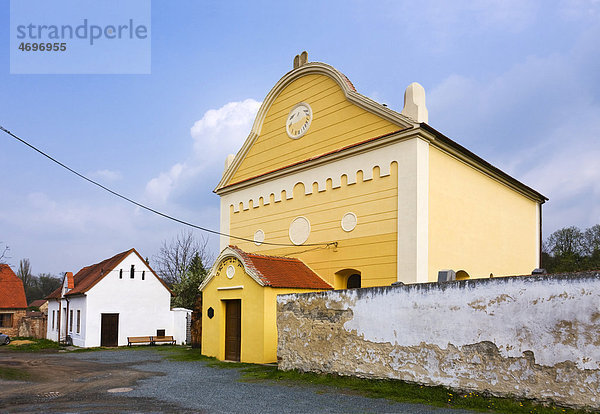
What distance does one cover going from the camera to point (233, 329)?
1728 cm

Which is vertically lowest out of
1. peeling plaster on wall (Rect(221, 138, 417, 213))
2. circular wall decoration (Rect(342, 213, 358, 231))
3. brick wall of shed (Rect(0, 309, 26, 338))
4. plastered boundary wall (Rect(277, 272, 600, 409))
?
brick wall of shed (Rect(0, 309, 26, 338))

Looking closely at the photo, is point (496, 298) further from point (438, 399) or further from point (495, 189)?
point (495, 189)

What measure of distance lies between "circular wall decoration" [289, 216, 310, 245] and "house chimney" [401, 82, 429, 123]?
529 centimetres

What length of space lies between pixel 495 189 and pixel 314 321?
31.7 feet

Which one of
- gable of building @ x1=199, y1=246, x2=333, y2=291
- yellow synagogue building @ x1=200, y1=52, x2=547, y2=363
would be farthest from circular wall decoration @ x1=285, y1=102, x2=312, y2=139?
gable of building @ x1=199, y1=246, x2=333, y2=291

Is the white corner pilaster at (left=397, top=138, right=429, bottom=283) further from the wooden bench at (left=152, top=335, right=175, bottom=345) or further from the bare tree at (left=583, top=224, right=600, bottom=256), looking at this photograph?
the bare tree at (left=583, top=224, right=600, bottom=256)

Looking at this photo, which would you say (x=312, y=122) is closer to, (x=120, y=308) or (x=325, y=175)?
(x=325, y=175)

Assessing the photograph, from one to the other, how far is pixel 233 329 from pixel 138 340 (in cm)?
1524

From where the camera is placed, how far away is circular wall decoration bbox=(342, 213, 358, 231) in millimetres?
16516

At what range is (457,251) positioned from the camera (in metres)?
16.0

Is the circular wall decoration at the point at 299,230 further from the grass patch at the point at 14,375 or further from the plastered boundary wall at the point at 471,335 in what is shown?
the grass patch at the point at 14,375

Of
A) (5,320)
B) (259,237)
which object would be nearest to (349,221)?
(259,237)

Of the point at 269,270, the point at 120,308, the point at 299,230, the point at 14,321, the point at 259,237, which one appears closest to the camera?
the point at 269,270

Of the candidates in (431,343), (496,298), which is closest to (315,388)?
(431,343)
